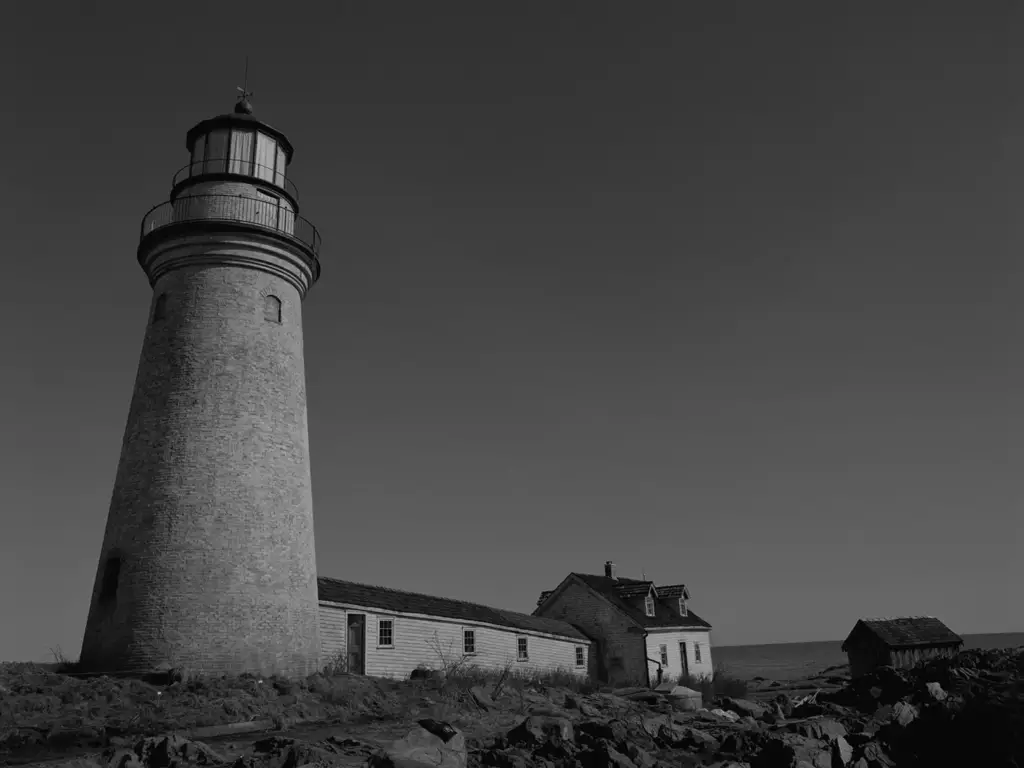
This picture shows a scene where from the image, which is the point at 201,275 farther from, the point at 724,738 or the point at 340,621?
the point at 724,738

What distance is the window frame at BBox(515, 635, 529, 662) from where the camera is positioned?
104 ft

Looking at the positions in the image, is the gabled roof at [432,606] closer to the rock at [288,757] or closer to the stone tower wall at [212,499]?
the stone tower wall at [212,499]

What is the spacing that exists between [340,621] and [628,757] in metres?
12.3

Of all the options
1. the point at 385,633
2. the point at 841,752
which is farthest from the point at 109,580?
the point at 841,752

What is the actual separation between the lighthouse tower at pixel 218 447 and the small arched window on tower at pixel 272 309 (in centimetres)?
6

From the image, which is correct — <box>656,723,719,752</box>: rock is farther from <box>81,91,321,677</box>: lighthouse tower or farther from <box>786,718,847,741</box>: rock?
<box>81,91,321,677</box>: lighthouse tower

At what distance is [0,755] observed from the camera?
1190 centimetres

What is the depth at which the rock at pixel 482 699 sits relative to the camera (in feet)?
61.3

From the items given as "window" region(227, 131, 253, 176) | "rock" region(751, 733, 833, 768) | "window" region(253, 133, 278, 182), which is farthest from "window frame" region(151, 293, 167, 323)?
"rock" region(751, 733, 833, 768)

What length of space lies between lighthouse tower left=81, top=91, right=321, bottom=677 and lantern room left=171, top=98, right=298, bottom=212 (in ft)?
0.12

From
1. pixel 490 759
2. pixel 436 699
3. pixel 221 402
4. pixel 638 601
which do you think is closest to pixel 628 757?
pixel 490 759

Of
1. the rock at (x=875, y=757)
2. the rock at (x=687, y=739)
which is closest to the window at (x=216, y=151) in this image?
the rock at (x=687, y=739)

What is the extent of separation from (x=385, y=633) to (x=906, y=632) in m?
24.1

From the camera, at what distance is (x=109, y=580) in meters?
17.7
